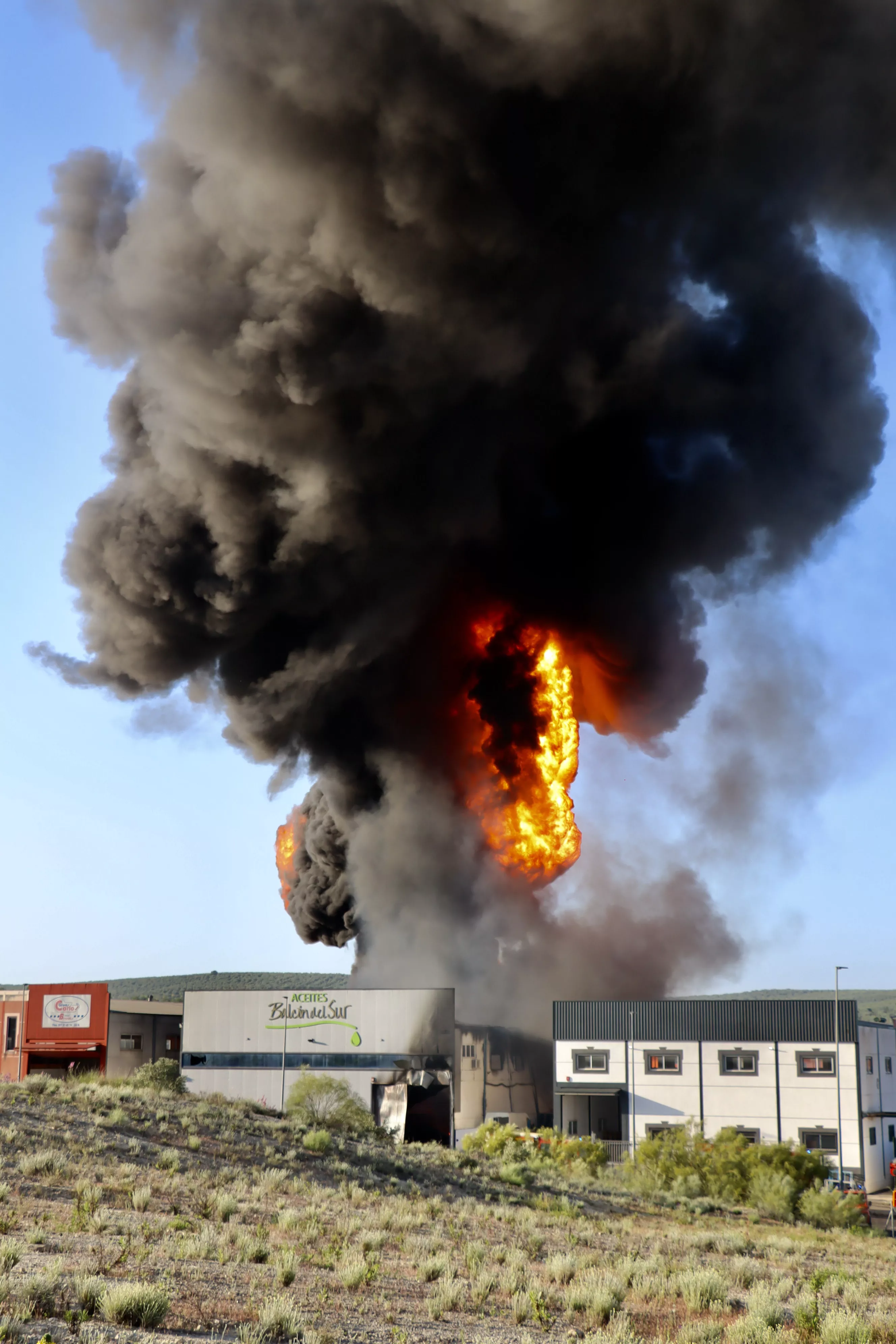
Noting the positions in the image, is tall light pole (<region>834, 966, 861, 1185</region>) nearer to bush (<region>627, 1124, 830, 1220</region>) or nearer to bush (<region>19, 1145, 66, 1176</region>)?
bush (<region>627, 1124, 830, 1220</region>)

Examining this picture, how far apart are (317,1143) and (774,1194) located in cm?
1438

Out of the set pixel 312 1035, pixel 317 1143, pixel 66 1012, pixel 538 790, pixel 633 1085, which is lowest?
pixel 633 1085

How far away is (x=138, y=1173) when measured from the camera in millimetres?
22109

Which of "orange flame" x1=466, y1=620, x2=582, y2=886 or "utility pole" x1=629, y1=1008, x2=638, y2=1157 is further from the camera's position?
"orange flame" x1=466, y1=620, x2=582, y2=886

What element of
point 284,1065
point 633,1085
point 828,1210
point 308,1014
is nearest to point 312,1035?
point 308,1014

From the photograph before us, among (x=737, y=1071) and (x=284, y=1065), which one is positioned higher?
(x=737, y=1071)

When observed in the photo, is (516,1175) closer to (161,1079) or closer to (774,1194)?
(774,1194)

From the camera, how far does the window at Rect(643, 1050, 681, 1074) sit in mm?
49344

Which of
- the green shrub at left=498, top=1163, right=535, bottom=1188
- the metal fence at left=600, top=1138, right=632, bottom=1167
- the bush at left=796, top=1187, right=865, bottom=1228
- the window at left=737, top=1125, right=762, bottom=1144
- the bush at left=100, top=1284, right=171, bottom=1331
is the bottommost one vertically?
the metal fence at left=600, top=1138, right=632, bottom=1167

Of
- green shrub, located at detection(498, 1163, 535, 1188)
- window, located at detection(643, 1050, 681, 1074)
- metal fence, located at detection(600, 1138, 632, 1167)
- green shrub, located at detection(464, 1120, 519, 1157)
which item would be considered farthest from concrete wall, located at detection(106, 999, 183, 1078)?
green shrub, located at detection(498, 1163, 535, 1188)

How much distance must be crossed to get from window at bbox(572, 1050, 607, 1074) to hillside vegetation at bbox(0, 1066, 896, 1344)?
15.3 metres

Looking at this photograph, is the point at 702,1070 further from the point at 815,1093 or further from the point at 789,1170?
the point at 789,1170

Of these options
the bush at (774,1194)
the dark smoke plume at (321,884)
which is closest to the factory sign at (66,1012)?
the dark smoke plume at (321,884)

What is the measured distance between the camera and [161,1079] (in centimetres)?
4706
